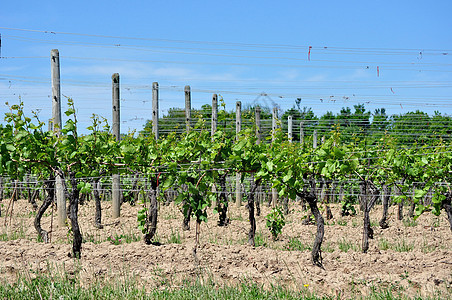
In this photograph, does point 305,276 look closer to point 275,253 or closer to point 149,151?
point 275,253

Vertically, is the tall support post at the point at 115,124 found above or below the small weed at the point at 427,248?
above

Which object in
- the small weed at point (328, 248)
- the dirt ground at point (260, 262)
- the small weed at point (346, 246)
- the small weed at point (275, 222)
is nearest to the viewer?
the dirt ground at point (260, 262)

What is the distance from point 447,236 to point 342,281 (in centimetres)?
451

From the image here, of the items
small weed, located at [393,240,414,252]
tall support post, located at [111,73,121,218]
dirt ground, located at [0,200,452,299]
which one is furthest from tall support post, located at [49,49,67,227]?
small weed, located at [393,240,414,252]

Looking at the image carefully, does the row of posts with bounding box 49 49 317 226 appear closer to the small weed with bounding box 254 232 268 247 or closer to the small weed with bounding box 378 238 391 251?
the small weed with bounding box 254 232 268 247

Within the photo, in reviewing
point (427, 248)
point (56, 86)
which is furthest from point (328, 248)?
point (56, 86)

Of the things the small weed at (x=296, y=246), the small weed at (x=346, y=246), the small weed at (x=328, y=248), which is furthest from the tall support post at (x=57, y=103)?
the small weed at (x=346, y=246)

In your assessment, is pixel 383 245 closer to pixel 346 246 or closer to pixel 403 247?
pixel 403 247

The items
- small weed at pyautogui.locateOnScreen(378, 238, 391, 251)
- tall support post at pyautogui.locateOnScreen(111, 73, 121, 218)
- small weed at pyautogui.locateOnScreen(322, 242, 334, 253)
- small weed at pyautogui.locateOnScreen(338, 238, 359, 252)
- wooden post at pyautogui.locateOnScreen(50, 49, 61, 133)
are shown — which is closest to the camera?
small weed at pyautogui.locateOnScreen(322, 242, 334, 253)

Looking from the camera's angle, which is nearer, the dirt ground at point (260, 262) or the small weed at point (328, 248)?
the dirt ground at point (260, 262)

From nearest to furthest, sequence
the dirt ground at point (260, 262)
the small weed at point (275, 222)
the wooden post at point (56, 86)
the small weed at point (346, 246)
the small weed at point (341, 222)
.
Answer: the dirt ground at point (260, 262) → the small weed at point (346, 246) → the small weed at point (275, 222) → the wooden post at point (56, 86) → the small weed at point (341, 222)

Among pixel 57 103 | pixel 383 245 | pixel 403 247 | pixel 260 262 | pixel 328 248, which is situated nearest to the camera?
pixel 260 262

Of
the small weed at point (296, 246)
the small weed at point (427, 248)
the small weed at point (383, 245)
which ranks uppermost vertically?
the small weed at point (296, 246)

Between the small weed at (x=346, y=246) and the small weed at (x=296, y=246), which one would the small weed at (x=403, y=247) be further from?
the small weed at (x=296, y=246)
